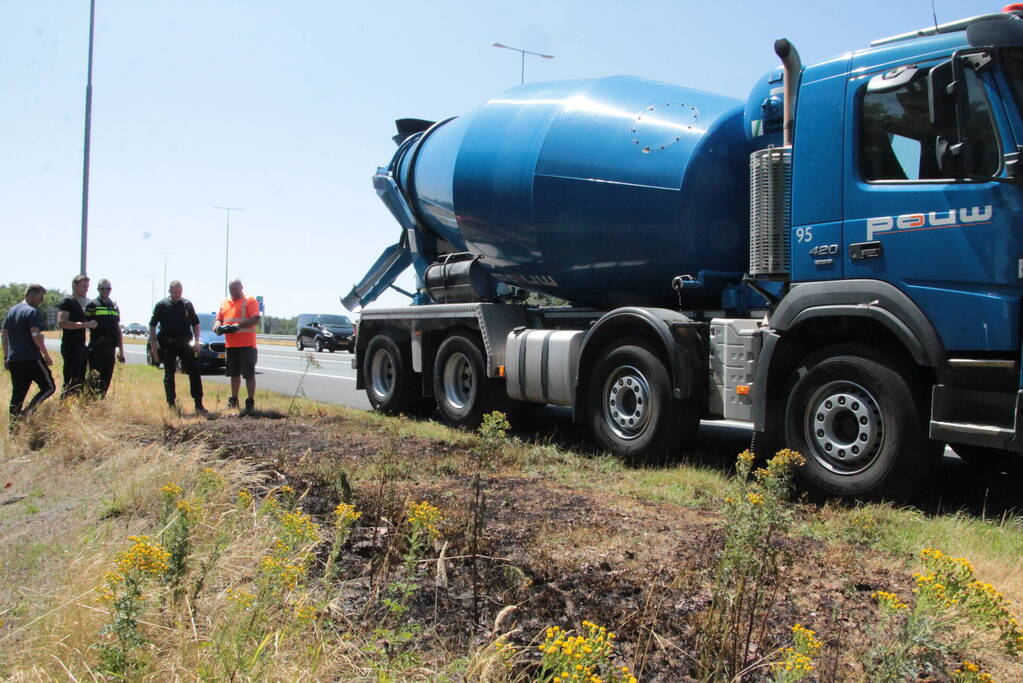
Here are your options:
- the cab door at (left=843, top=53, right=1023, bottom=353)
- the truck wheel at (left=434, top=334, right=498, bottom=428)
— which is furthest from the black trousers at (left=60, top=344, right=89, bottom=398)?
the cab door at (left=843, top=53, right=1023, bottom=353)

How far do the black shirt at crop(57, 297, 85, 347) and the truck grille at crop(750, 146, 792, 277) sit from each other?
732 centimetres

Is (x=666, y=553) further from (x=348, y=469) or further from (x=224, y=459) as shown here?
(x=224, y=459)

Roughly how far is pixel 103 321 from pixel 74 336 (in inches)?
15.9

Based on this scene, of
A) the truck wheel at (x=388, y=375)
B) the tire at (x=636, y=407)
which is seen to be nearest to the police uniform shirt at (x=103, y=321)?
the truck wheel at (x=388, y=375)

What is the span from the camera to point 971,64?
5.03 meters

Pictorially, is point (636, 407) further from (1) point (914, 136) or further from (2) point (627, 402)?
(1) point (914, 136)

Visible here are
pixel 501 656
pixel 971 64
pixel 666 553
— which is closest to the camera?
pixel 501 656

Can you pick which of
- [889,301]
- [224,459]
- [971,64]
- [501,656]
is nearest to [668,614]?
[501,656]

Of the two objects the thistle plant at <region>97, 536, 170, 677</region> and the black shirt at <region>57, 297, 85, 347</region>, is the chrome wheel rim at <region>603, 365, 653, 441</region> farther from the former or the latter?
the black shirt at <region>57, 297, 85, 347</region>

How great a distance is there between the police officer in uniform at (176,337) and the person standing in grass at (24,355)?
146 centimetres

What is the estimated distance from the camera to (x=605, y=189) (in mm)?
7656

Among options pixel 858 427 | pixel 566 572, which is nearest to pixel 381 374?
pixel 858 427

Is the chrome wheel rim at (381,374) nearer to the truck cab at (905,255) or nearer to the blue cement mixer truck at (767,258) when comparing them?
the blue cement mixer truck at (767,258)

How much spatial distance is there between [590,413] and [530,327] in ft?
6.41
